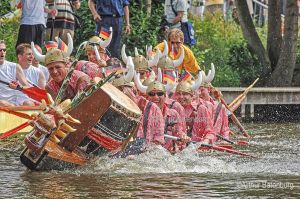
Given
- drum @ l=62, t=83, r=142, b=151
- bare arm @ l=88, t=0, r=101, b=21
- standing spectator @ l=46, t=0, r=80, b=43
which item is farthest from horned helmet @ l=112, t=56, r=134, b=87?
standing spectator @ l=46, t=0, r=80, b=43

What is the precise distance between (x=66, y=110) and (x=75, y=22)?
302 inches

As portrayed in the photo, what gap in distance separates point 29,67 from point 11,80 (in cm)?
103

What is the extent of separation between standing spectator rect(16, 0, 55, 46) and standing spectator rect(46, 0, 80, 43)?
615 mm

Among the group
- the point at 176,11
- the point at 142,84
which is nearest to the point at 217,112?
the point at 142,84

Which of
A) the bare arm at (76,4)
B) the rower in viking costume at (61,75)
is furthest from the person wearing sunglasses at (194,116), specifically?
the bare arm at (76,4)

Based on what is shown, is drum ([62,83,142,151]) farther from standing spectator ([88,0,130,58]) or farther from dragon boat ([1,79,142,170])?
standing spectator ([88,0,130,58])

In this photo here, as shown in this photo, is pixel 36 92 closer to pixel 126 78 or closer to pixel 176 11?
pixel 126 78

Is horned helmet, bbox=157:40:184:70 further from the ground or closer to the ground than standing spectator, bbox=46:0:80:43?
closer to the ground

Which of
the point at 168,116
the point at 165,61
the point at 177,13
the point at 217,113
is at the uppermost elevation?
the point at 177,13

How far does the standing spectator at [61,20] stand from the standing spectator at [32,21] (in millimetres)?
615

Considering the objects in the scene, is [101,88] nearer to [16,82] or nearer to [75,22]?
[16,82]

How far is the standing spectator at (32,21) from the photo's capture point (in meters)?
18.6

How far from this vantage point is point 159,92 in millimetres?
14523

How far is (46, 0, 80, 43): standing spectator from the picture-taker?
63.7 feet
